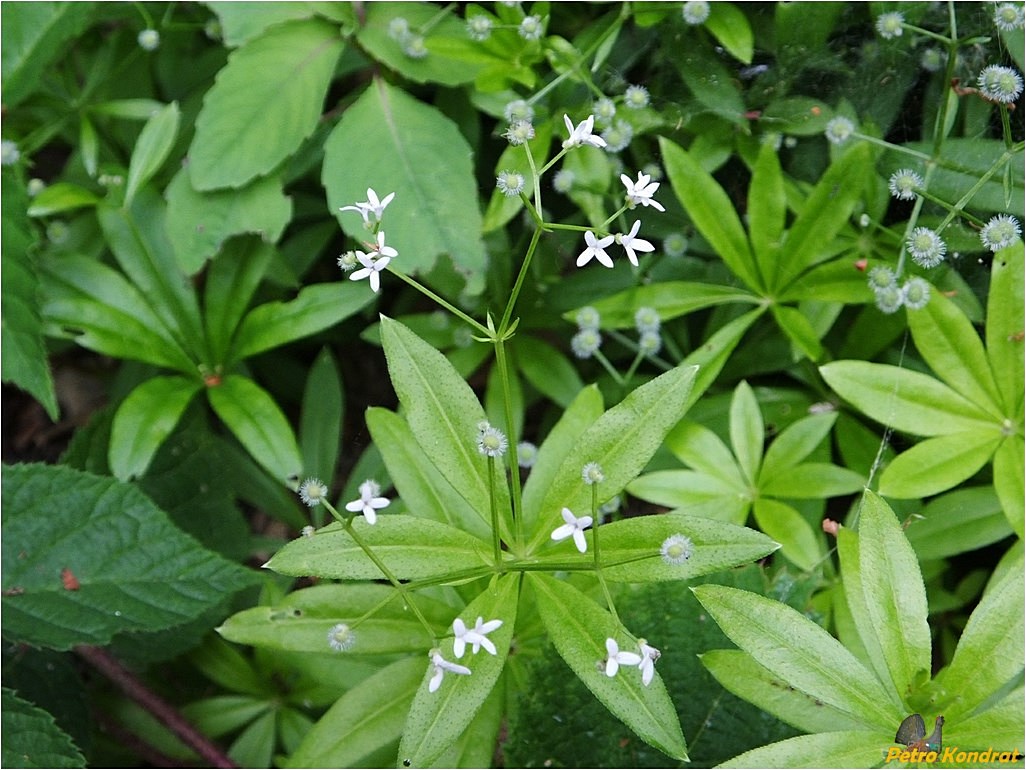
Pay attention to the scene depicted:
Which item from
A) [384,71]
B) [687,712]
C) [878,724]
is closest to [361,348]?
[384,71]

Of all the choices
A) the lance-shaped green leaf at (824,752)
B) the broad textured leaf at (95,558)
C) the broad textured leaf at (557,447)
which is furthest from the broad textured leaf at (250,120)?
the lance-shaped green leaf at (824,752)

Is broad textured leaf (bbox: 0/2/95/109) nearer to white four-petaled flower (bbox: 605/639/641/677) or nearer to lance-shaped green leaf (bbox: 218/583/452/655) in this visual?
lance-shaped green leaf (bbox: 218/583/452/655)

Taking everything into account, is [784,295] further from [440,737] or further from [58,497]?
[58,497]

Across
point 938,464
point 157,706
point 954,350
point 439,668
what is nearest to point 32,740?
point 157,706

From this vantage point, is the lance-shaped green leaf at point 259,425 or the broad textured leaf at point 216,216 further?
the broad textured leaf at point 216,216

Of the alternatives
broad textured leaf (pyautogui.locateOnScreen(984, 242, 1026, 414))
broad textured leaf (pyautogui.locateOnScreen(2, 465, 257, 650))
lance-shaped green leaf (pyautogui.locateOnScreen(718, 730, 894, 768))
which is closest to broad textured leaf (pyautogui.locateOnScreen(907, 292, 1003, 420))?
broad textured leaf (pyautogui.locateOnScreen(984, 242, 1026, 414))

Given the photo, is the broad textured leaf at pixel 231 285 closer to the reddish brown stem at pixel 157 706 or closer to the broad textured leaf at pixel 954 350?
the reddish brown stem at pixel 157 706
